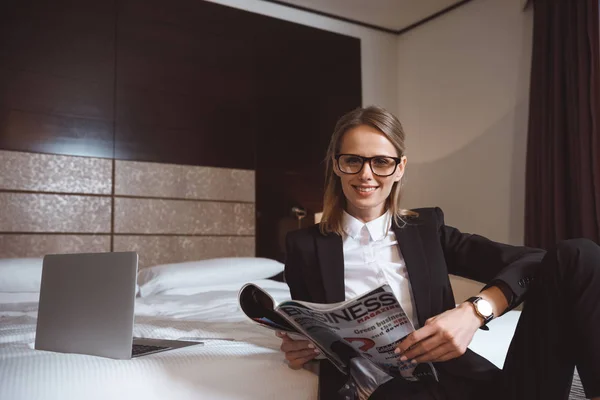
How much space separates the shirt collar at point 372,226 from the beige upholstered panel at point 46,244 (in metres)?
2.19

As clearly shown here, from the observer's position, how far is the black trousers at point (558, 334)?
105cm

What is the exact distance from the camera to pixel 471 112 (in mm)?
4031

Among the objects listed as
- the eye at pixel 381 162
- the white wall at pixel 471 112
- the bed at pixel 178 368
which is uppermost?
the white wall at pixel 471 112

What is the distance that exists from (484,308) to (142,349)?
2.50 ft

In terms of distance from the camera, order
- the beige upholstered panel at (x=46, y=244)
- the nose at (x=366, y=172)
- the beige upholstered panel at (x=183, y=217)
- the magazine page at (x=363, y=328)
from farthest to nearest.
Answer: the beige upholstered panel at (x=183, y=217)
the beige upholstered panel at (x=46, y=244)
the nose at (x=366, y=172)
the magazine page at (x=363, y=328)

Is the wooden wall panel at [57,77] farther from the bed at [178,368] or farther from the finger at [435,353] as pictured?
the finger at [435,353]

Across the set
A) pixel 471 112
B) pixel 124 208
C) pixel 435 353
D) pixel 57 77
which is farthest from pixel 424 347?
pixel 471 112

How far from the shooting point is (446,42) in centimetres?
426

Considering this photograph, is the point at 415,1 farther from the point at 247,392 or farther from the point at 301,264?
the point at 247,392

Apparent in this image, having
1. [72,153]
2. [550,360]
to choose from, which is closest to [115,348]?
[550,360]

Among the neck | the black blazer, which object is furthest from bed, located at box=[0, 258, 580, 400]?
the neck

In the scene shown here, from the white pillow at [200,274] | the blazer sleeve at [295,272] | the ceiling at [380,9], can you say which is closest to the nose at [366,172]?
the blazer sleeve at [295,272]

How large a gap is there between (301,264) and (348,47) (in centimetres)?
335

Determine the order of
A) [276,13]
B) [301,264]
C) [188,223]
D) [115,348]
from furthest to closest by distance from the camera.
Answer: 1. [276,13]
2. [188,223]
3. [301,264]
4. [115,348]
